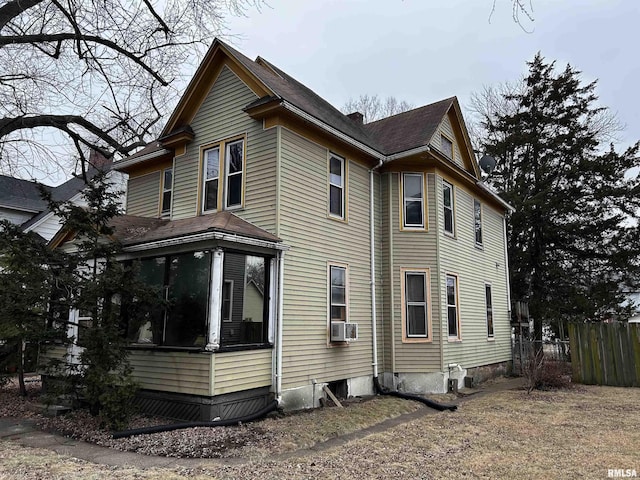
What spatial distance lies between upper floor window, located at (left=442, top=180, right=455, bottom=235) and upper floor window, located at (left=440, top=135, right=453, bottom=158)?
1.08 meters

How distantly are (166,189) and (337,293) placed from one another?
580 centimetres

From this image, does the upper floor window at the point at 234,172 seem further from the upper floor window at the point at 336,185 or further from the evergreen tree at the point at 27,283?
the evergreen tree at the point at 27,283

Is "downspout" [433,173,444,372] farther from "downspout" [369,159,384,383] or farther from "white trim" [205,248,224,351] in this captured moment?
"white trim" [205,248,224,351]

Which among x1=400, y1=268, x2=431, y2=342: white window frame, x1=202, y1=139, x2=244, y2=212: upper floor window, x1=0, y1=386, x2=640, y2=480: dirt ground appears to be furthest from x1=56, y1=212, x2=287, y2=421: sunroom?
x1=400, y1=268, x2=431, y2=342: white window frame

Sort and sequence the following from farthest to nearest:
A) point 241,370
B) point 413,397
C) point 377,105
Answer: point 377,105 → point 413,397 → point 241,370

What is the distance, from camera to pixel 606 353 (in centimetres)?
1377

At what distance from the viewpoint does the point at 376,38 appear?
667cm

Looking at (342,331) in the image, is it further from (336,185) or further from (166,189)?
(166,189)

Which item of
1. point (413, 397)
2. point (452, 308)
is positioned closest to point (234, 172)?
point (413, 397)

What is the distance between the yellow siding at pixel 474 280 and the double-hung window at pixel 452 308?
0.74ft

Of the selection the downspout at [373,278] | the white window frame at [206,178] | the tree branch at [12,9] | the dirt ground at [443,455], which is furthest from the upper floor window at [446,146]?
the tree branch at [12,9]

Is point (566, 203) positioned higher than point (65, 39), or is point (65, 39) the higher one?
point (65, 39)

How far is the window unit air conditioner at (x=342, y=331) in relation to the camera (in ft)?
34.2

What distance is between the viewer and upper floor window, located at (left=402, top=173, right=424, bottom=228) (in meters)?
12.8
